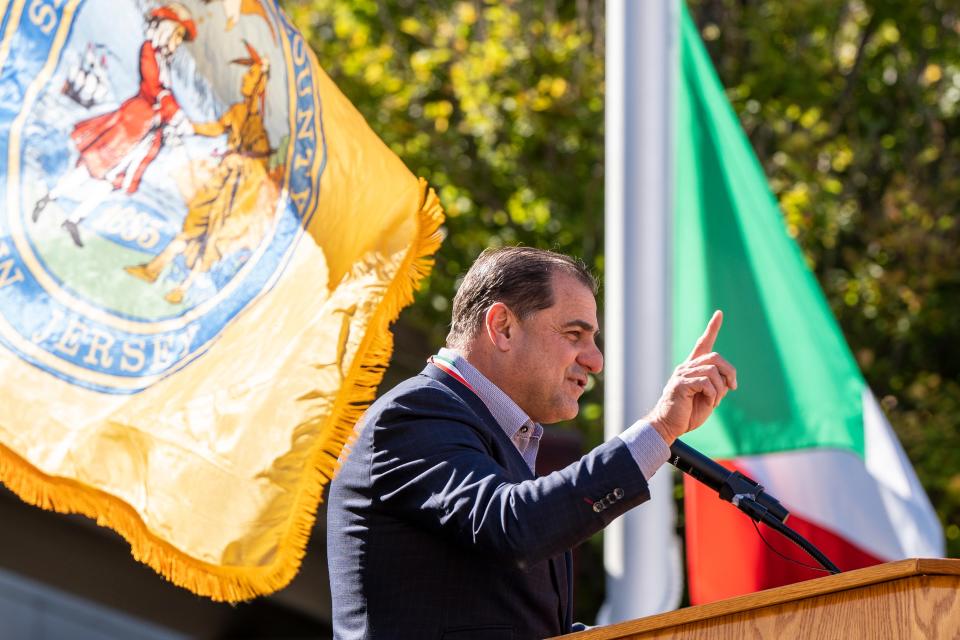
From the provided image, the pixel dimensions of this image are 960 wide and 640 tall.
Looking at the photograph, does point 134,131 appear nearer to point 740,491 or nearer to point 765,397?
point 740,491

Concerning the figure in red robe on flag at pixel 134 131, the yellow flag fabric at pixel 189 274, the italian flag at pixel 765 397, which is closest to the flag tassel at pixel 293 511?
the yellow flag fabric at pixel 189 274

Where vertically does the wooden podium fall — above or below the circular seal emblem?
below

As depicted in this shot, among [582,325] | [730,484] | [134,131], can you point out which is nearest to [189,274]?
[134,131]

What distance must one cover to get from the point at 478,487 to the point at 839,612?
0.63 meters

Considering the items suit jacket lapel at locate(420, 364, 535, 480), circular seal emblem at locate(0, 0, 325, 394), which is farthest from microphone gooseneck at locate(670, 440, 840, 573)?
circular seal emblem at locate(0, 0, 325, 394)

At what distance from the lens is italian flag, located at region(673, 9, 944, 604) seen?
5.34m

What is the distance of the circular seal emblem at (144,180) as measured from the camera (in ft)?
10.00

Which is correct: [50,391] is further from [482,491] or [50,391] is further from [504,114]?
[504,114]

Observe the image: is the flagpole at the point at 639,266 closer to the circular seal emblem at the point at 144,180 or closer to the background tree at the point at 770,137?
the circular seal emblem at the point at 144,180

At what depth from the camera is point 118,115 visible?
125 inches

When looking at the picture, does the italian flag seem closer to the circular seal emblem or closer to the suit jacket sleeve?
the circular seal emblem

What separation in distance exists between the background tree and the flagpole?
2541 millimetres

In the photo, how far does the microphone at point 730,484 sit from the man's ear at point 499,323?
402 mm

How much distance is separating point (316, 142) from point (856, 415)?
281 centimetres
